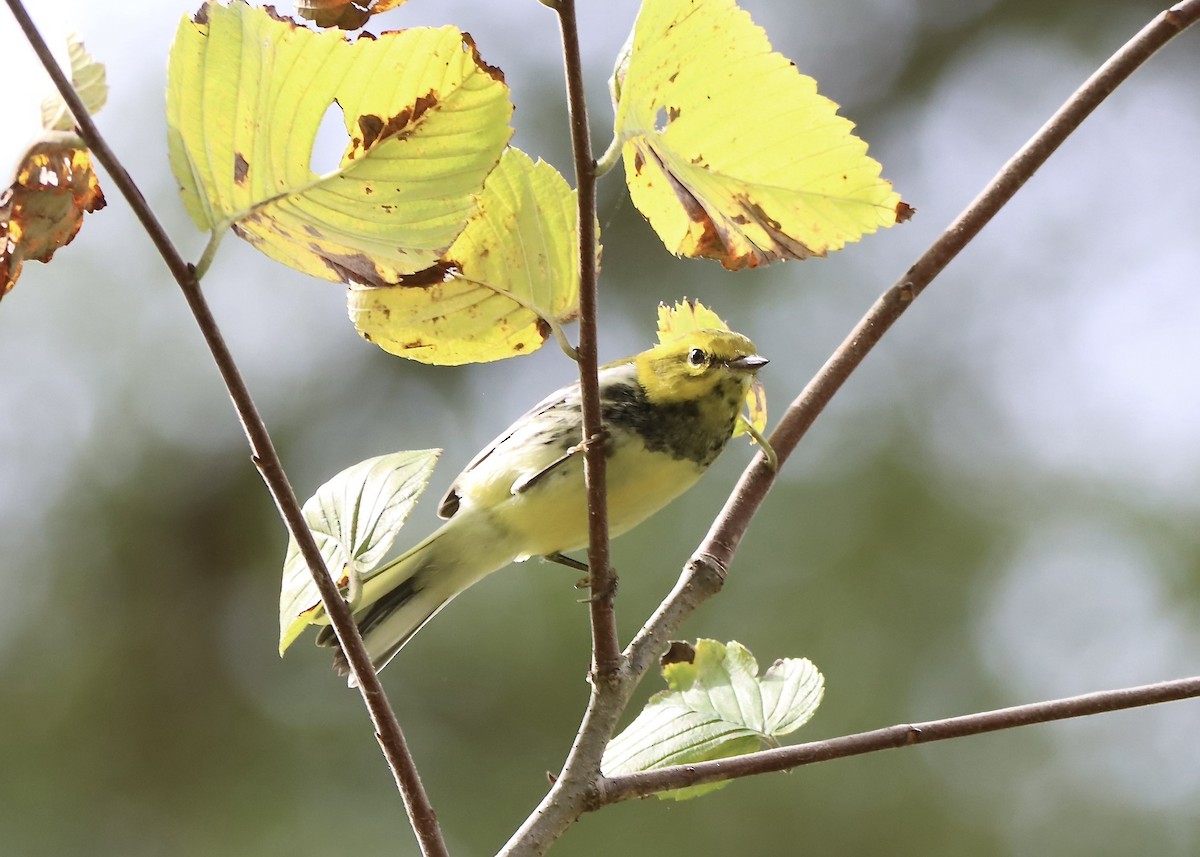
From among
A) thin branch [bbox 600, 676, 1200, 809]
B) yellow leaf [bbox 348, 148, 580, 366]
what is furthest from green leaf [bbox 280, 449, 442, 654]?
thin branch [bbox 600, 676, 1200, 809]

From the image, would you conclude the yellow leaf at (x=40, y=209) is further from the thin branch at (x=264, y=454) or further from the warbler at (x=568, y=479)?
the warbler at (x=568, y=479)

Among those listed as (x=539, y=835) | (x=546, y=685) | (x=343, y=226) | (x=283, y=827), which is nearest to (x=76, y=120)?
(x=343, y=226)

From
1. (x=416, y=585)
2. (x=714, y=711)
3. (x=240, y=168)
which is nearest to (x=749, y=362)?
(x=416, y=585)

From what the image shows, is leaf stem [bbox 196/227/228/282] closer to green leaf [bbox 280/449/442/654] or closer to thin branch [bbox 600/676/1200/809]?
green leaf [bbox 280/449/442/654]

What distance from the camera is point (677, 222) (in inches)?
26.6

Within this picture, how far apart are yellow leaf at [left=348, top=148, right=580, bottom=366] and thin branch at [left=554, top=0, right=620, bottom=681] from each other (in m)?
0.12

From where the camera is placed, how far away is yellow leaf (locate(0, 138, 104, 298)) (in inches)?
20.4

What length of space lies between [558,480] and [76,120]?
83 centimetres

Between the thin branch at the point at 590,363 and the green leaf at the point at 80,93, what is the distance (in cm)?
20

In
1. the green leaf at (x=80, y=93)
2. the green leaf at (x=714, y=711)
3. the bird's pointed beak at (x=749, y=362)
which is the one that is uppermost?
the green leaf at (x=80, y=93)

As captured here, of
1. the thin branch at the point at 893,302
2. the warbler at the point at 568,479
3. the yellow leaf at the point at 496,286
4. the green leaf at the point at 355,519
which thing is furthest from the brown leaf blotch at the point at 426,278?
the warbler at the point at 568,479

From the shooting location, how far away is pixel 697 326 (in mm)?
808

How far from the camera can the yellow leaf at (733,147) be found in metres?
0.57

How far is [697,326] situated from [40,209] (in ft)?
1.40
